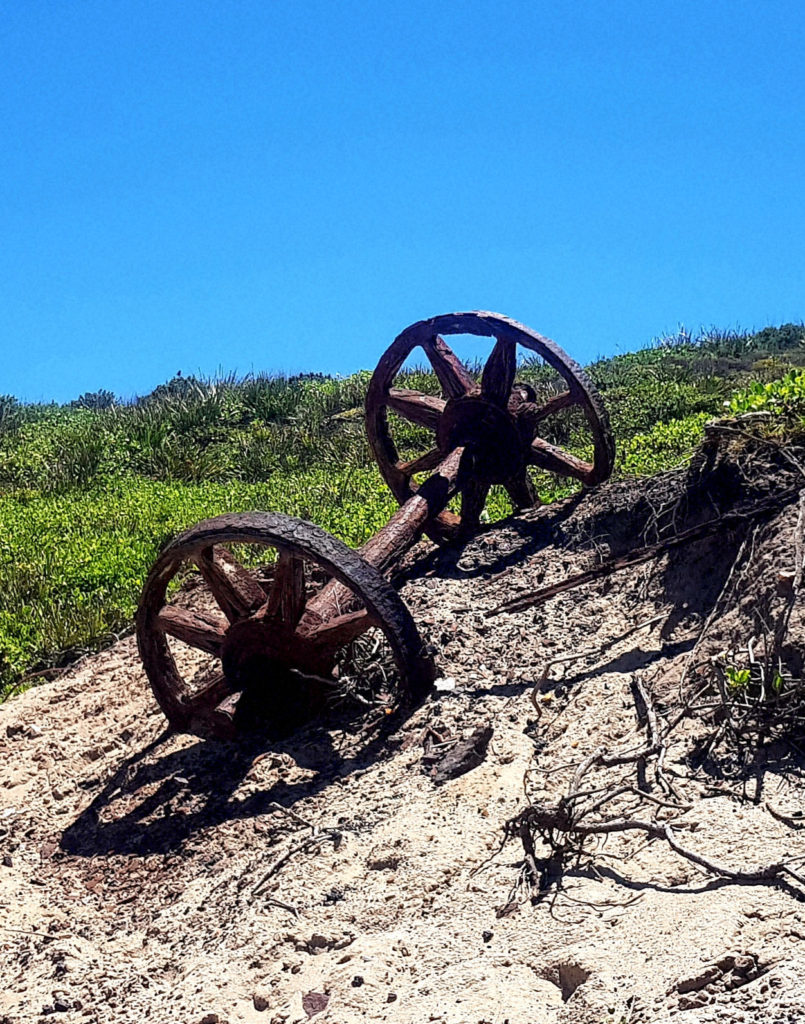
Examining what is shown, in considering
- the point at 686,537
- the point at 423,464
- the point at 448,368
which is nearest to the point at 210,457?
the point at 423,464

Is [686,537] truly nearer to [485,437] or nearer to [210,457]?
[485,437]

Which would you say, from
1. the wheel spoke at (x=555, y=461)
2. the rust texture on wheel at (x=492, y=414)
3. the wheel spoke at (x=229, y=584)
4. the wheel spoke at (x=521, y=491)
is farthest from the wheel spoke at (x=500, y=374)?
the wheel spoke at (x=229, y=584)

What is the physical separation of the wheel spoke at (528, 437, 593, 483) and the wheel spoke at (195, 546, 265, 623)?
253 cm

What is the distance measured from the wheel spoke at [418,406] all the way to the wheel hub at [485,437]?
0.68 feet

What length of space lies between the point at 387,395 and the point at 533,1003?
5.57m

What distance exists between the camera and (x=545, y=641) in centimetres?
Answer: 600

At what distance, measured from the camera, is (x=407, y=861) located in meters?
4.28

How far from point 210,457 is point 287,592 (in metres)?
8.93

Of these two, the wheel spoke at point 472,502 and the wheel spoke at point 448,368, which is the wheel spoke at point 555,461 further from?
the wheel spoke at point 448,368

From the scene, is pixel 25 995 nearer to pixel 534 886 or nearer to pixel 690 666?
A: pixel 534 886

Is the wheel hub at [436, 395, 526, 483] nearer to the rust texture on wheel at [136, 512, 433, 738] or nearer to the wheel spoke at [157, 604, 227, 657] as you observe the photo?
the rust texture on wheel at [136, 512, 433, 738]

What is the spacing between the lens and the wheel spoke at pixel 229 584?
18.6 feet

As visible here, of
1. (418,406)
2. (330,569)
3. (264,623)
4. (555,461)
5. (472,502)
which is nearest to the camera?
(330,569)

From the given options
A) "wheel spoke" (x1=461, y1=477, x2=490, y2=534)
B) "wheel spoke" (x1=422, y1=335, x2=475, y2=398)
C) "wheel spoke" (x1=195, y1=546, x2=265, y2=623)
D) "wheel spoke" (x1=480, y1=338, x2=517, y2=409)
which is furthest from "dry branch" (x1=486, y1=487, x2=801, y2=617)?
"wheel spoke" (x1=422, y1=335, x2=475, y2=398)
